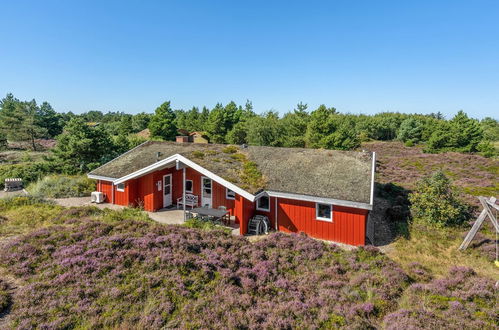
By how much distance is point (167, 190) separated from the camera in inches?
739

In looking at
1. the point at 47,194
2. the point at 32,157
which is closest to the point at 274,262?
the point at 47,194

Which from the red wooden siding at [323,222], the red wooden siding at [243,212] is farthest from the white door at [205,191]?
the red wooden siding at [323,222]

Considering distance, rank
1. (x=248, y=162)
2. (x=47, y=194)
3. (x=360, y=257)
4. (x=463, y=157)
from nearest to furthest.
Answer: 1. (x=360, y=257)
2. (x=248, y=162)
3. (x=47, y=194)
4. (x=463, y=157)

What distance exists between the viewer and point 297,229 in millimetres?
14922

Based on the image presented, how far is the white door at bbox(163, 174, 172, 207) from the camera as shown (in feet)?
60.6

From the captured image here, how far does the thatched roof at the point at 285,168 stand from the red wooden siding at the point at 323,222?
0.79 metres

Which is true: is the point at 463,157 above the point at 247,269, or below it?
above

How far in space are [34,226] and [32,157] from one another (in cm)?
2912

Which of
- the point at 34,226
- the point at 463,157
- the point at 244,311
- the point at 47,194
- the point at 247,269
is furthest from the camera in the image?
the point at 463,157

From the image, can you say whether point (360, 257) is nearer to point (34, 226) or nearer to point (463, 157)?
point (34, 226)

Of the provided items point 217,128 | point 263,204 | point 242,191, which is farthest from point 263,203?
point 217,128

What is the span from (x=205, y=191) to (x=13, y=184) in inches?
687

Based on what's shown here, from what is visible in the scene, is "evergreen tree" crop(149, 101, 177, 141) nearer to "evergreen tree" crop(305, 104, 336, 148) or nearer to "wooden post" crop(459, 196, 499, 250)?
"evergreen tree" crop(305, 104, 336, 148)

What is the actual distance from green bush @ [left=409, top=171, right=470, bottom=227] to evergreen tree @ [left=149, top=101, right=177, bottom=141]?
168 ft
